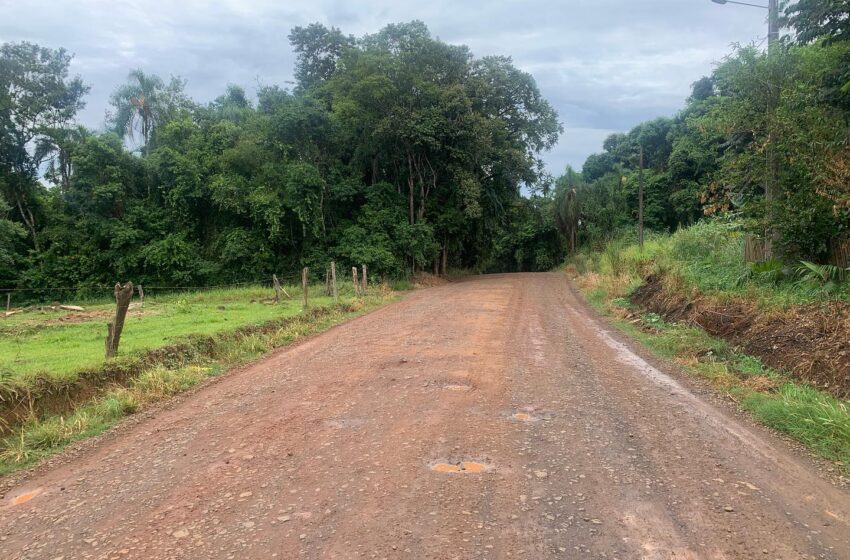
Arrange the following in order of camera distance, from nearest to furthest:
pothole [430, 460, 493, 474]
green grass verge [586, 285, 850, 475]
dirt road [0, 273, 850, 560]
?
dirt road [0, 273, 850, 560] < pothole [430, 460, 493, 474] < green grass verge [586, 285, 850, 475]

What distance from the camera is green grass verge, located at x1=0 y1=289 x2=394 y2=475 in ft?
17.9

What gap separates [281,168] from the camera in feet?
87.2

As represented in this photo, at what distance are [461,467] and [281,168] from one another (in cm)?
2437

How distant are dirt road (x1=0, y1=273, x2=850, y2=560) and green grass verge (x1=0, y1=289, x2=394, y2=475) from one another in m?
0.49

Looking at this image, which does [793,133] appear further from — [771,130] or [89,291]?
[89,291]

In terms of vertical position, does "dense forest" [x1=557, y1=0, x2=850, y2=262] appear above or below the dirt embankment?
above

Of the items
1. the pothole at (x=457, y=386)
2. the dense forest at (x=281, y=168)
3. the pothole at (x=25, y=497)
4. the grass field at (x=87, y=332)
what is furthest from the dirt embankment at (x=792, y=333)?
the dense forest at (x=281, y=168)

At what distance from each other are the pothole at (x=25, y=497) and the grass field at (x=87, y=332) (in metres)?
2.99

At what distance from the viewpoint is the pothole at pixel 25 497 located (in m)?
4.26

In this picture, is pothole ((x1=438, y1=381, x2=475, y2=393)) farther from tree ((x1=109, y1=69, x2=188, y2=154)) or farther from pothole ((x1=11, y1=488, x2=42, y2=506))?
tree ((x1=109, y1=69, x2=188, y2=154))

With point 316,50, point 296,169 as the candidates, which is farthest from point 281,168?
point 316,50

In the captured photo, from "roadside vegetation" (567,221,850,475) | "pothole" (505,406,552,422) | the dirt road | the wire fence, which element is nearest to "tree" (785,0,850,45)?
"roadside vegetation" (567,221,850,475)

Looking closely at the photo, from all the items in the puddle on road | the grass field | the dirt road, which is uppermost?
the grass field

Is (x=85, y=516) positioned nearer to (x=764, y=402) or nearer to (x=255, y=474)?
(x=255, y=474)
